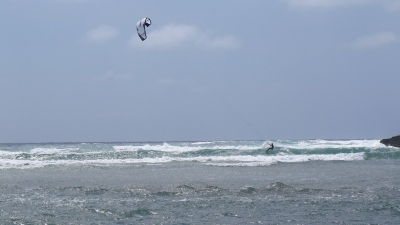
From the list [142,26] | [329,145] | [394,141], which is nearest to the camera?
[142,26]

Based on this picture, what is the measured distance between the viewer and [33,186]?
48.0ft

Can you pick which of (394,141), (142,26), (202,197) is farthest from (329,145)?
(202,197)

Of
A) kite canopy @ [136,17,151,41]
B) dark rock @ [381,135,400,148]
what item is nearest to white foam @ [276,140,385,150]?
dark rock @ [381,135,400,148]

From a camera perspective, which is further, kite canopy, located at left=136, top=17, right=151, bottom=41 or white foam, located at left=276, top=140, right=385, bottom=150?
white foam, located at left=276, top=140, right=385, bottom=150

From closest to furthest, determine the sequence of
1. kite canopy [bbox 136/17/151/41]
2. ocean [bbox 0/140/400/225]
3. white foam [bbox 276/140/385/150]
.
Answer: ocean [bbox 0/140/400/225]
kite canopy [bbox 136/17/151/41]
white foam [bbox 276/140/385/150]

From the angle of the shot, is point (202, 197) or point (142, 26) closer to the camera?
point (202, 197)

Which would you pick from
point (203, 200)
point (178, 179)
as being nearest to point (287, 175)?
point (178, 179)

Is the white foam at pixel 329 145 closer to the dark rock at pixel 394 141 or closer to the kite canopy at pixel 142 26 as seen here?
the dark rock at pixel 394 141

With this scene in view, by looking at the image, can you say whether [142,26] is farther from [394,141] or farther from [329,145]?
[329,145]

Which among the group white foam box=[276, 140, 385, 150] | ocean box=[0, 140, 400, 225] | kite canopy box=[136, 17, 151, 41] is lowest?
ocean box=[0, 140, 400, 225]

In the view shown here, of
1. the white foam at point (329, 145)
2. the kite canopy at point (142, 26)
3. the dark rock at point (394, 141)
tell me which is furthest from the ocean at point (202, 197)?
the white foam at point (329, 145)

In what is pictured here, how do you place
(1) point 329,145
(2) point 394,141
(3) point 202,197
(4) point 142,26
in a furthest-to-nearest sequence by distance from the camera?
(1) point 329,145, (2) point 394,141, (4) point 142,26, (3) point 202,197

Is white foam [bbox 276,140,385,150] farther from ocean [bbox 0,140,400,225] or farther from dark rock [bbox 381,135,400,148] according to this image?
ocean [bbox 0,140,400,225]

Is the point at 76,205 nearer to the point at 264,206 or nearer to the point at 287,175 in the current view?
the point at 264,206
